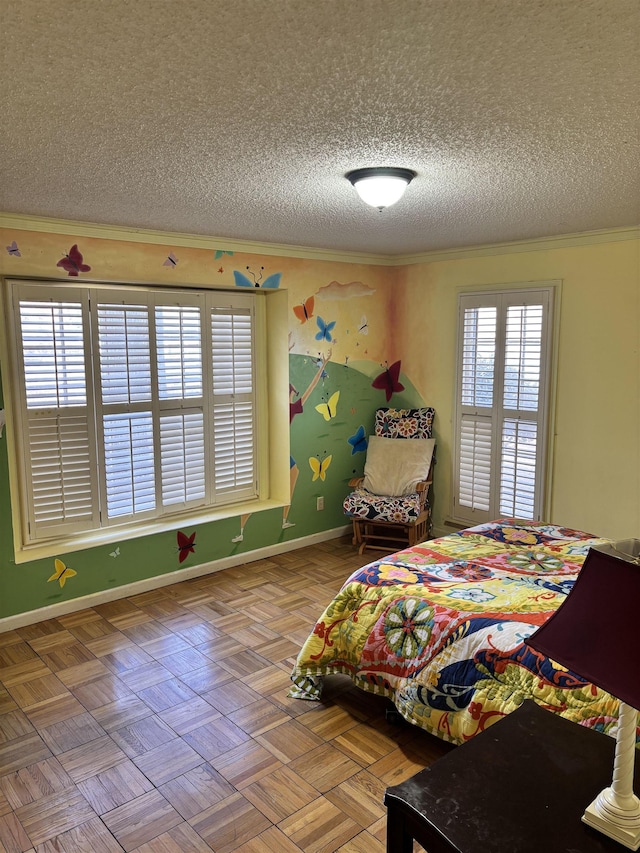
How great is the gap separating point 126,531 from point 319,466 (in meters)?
1.69

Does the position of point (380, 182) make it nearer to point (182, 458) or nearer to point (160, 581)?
point (182, 458)

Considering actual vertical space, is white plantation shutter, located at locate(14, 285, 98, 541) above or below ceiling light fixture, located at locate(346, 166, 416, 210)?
below

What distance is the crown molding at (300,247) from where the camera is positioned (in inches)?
144

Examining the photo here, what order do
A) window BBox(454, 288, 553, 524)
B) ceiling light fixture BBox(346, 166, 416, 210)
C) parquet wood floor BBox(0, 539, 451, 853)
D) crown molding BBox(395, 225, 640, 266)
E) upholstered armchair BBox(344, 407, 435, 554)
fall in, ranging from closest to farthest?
parquet wood floor BBox(0, 539, 451, 853)
ceiling light fixture BBox(346, 166, 416, 210)
crown molding BBox(395, 225, 640, 266)
window BBox(454, 288, 553, 524)
upholstered armchair BBox(344, 407, 435, 554)

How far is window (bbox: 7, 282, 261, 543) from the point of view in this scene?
3.86 metres

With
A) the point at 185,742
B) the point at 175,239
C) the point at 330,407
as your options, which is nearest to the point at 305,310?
the point at 330,407

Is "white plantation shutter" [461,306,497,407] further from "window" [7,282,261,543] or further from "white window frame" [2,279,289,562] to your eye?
"window" [7,282,261,543]

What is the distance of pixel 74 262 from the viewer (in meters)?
3.81

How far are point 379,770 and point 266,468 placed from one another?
2.95m

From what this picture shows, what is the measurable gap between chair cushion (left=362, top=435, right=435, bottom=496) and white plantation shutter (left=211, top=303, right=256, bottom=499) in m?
1.01

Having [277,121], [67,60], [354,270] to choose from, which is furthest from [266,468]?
[67,60]

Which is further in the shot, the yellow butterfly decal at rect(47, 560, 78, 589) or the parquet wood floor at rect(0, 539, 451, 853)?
the yellow butterfly decal at rect(47, 560, 78, 589)

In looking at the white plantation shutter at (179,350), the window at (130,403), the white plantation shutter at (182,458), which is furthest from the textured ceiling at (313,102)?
the white plantation shutter at (182,458)

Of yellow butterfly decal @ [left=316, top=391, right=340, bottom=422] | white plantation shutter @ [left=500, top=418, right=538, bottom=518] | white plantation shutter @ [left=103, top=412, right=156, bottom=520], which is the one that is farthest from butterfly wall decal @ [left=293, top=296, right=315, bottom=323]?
white plantation shutter @ [left=500, top=418, right=538, bottom=518]
